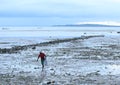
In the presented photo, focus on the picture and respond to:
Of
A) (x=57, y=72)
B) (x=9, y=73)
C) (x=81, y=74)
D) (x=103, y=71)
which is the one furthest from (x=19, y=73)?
(x=103, y=71)

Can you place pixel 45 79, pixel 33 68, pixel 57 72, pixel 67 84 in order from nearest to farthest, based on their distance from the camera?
1. pixel 67 84
2. pixel 45 79
3. pixel 57 72
4. pixel 33 68

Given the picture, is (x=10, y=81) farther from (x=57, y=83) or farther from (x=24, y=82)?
(x=57, y=83)

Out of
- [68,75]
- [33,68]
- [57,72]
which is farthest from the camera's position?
[33,68]

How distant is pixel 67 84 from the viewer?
21734mm

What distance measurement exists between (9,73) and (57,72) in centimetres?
A: 348

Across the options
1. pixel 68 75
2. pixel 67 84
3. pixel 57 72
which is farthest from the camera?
pixel 57 72

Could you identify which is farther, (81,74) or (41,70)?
(41,70)

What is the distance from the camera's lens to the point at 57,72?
2755cm

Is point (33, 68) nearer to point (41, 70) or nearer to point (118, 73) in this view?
point (41, 70)

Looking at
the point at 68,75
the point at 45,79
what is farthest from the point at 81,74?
the point at 45,79

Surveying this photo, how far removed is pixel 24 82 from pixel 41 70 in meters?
6.56

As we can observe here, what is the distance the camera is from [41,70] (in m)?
29.0

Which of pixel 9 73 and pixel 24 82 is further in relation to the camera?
pixel 9 73

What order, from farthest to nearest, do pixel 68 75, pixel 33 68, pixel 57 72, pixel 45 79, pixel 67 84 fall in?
pixel 33 68, pixel 57 72, pixel 68 75, pixel 45 79, pixel 67 84
